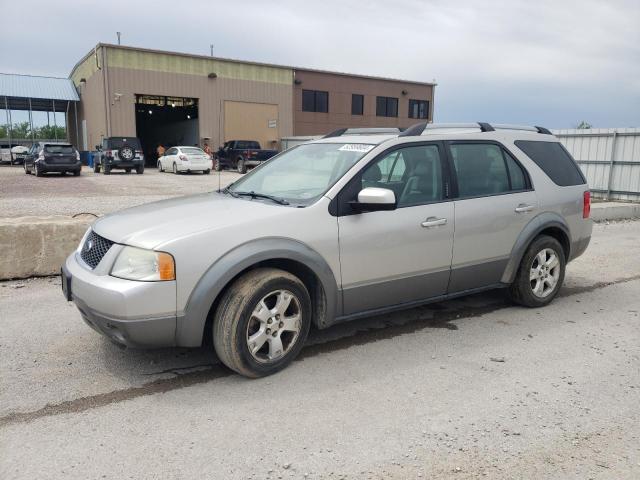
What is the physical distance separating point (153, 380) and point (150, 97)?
113 ft

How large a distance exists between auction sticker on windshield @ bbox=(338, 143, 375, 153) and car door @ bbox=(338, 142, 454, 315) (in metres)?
0.14

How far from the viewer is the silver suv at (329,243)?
11.3 ft

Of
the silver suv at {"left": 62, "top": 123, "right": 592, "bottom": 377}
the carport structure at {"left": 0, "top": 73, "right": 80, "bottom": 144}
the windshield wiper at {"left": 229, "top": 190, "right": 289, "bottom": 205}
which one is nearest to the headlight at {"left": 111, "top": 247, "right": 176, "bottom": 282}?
the silver suv at {"left": 62, "top": 123, "right": 592, "bottom": 377}

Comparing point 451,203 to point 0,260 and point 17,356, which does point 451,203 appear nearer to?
point 17,356

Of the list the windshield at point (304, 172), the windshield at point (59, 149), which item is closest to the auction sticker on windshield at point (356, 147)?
the windshield at point (304, 172)

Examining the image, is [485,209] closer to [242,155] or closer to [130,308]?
[130,308]

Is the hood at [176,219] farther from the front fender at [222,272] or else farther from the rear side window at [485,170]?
the rear side window at [485,170]

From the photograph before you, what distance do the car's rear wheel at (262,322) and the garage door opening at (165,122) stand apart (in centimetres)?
3413

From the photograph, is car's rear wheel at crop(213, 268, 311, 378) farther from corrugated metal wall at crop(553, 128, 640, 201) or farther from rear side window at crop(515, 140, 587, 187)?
corrugated metal wall at crop(553, 128, 640, 201)

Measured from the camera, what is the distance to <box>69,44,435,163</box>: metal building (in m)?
33.8

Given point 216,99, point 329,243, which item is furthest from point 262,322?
point 216,99

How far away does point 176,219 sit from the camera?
3766 mm

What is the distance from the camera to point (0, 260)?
20.5 feet

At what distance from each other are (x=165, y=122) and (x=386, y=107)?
18.6m
